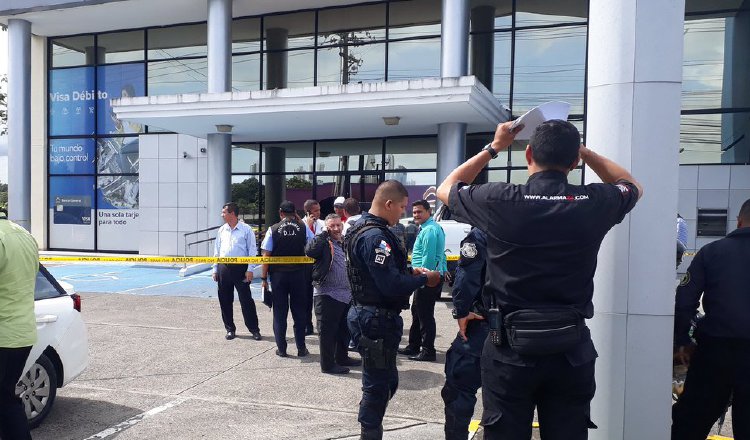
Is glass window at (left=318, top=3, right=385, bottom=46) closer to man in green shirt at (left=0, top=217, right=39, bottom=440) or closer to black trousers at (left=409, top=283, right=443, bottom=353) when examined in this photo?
black trousers at (left=409, top=283, right=443, bottom=353)

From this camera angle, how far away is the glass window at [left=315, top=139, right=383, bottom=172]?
1553 centimetres

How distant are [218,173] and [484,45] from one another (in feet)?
24.9

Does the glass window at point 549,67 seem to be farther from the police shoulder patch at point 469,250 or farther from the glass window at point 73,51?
the glass window at point 73,51

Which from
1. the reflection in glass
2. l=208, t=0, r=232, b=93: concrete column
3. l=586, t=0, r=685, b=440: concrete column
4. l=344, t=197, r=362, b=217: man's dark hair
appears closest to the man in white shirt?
l=344, t=197, r=362, b=217: man's dark hair

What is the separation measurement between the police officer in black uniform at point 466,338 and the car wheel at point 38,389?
10.4 ft

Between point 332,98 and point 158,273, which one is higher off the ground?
point 332,98

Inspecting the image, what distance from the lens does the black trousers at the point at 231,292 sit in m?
7.34

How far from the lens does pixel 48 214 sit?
19.0m

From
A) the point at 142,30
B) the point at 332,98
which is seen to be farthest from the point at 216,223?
the point at 142,30

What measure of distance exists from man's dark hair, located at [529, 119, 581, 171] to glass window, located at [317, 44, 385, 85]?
1363cm

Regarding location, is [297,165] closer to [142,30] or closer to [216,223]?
[216,223]

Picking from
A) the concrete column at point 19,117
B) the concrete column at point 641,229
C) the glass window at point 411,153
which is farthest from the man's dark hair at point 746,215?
the concrete column at point 19,117

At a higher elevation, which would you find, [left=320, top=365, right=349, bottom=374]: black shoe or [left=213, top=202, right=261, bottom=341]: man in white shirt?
[left=213, top=202, right=261, bottom=341]: man in white shirt

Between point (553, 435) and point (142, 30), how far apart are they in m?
18.9
